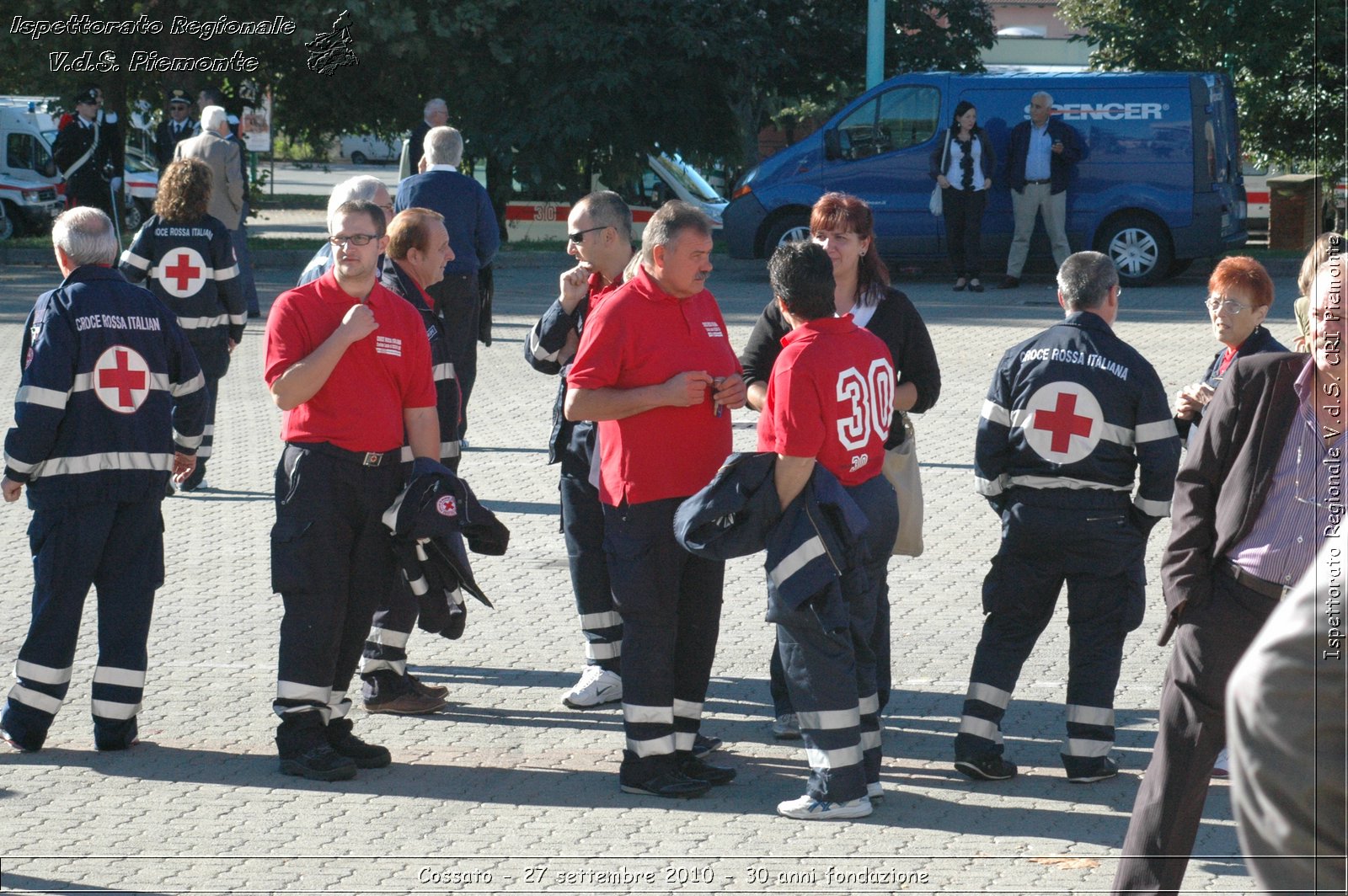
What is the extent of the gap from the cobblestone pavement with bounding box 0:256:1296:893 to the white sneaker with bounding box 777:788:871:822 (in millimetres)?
50

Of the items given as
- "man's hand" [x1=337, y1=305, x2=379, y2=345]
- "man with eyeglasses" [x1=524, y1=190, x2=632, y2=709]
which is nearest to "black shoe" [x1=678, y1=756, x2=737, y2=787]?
"man with eyeglasses" [x1=524, y1=190, x2=632, y2=709]

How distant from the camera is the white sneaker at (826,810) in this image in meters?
4.89

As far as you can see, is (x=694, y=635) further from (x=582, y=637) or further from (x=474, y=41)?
(x=474, y=41)

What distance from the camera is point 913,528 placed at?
5.51 metres

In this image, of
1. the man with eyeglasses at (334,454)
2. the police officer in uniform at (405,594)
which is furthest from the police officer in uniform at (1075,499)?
the police officer in uniform at (405,594)

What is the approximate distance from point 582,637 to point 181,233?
3312 millimetres

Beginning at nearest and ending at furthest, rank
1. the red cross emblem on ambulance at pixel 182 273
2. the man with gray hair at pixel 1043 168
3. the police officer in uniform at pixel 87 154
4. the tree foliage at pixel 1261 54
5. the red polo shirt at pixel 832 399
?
the red polo shirt at pixel 832 399 → the red cross emblem on ambulance at pixel 182 273 → the man with gray hair at pixel 1043 168 → the police officer in uniform at pixel 87 154 → the tree foliage at pixel 1261 54

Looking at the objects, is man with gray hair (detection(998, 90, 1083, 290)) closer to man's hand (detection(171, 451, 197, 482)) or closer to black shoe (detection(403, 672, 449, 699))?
black shoe (detection(403, 672, 449, 699))

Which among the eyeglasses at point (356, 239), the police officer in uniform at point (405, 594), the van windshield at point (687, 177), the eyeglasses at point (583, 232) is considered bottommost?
the police officer in uniform at point (405, 594)

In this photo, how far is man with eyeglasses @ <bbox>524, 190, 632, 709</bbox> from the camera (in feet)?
19.1

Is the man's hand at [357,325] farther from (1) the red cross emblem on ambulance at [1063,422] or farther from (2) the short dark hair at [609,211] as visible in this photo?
(1) the red cross emblem on ambulance at [1063,422]

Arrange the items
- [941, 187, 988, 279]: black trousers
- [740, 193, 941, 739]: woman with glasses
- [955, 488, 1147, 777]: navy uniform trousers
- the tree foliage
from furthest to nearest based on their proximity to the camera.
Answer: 1. the tree foliage
2. [941, 187, 988, 279]: black trousers
3. [740, 193, 941, 739]: woman with glasses
4. [955, 488, 1147, 777]: navy uniform trousers

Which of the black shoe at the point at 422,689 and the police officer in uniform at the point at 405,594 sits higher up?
the police officer in uniform at the point at 405,594

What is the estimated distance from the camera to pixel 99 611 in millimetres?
5488
